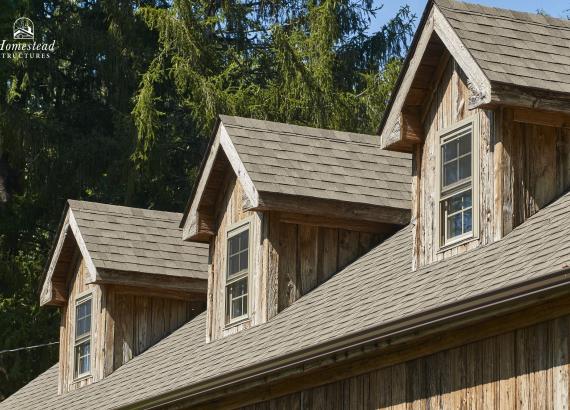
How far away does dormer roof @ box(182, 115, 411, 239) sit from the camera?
17109mm

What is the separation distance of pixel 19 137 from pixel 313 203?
19.7 m

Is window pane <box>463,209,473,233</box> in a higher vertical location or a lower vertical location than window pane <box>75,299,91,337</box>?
lower

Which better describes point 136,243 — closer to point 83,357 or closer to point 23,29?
point 83,357

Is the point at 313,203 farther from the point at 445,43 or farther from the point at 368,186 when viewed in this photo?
the point at 445,43

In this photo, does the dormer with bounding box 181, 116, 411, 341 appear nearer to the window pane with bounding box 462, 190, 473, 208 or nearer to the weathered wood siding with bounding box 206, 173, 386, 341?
the weathered wood siding with bounding box 206, 173, 386, 341

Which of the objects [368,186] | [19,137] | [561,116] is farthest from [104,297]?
[19,137]

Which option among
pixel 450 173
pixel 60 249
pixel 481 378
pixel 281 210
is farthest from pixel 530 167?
pixel 60 249

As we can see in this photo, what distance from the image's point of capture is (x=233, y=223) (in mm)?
18156

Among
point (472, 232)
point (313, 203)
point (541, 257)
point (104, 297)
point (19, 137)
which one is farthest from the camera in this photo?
point (19, 137)

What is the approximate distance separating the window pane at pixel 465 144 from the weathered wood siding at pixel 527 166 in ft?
1.86

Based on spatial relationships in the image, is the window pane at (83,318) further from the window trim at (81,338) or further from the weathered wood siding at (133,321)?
the weathered wood siding at (133,321)

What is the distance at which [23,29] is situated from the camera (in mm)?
36562

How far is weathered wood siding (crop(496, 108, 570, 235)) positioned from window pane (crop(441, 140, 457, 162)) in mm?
834

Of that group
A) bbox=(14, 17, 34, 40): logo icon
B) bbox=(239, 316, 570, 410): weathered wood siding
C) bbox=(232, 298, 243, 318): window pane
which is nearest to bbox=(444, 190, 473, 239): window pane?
bbox=(239, 316, 570, 410): weathered wood siding
